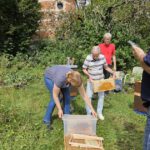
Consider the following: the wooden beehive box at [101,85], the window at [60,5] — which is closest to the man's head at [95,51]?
the wooden beehive box at [101,85]

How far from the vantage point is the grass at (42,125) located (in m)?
5.97

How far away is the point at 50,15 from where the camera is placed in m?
13.1

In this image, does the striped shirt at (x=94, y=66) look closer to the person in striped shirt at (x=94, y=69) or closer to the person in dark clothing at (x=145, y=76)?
the person in striped shirt at (x=94, y=69)

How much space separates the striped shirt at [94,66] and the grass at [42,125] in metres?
0.83

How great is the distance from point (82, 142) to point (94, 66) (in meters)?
2.18

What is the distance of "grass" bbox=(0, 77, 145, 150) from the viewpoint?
5.97m

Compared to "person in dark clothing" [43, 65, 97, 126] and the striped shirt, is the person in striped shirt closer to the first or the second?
the striped shirt

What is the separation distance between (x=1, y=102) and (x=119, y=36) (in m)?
4.69

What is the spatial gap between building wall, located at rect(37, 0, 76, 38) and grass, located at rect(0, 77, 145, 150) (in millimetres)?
4566

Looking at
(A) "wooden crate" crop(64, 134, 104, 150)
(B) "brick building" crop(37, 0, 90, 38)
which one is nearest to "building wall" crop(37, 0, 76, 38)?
(B) "brick building" crop(37, 0, 90, 38)

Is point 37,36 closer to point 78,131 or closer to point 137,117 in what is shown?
A: point 137,117

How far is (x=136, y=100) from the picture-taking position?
7.68 metres

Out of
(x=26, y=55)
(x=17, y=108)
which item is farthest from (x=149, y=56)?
(x=26, y=55)

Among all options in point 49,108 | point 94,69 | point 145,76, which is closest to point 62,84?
point 49,108
